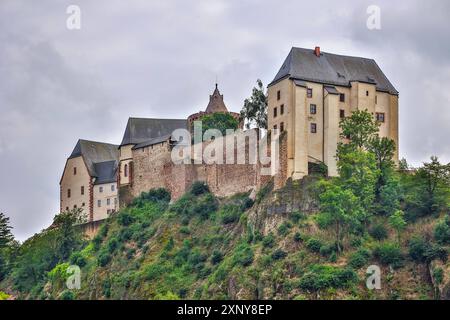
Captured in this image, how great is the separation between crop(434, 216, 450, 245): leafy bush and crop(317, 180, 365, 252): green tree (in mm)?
5334

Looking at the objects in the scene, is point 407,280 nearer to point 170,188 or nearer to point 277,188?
point 277,188

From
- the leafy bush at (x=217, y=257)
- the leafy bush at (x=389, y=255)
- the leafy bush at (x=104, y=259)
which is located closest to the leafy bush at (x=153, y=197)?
the leafy bush at (x=104, y=259)

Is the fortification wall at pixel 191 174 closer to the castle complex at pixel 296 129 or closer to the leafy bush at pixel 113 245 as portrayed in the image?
the castle complex at pixel 296 129

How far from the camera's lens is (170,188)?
349 ft

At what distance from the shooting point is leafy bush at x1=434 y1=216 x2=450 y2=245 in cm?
8694

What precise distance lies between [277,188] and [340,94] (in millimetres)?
9047

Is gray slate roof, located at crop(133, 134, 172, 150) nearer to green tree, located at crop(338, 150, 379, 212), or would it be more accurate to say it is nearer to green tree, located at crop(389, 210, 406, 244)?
green tree, located at crop(338, 150, 379, 212)

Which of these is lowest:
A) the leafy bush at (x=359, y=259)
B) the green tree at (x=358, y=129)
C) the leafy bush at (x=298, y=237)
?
the leafy bush at (x=359, y=259)

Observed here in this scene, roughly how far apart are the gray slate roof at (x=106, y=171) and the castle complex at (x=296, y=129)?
328cm

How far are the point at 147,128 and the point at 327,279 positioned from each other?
1425 inches

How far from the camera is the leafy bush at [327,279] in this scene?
84.5m

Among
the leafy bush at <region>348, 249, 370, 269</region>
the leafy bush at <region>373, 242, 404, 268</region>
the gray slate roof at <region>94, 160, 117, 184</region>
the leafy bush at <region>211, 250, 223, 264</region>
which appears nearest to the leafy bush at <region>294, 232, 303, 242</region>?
the leafy bush at <region>348, 249, 370, 269</region>

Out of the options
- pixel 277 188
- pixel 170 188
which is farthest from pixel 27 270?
pixel 277 188
